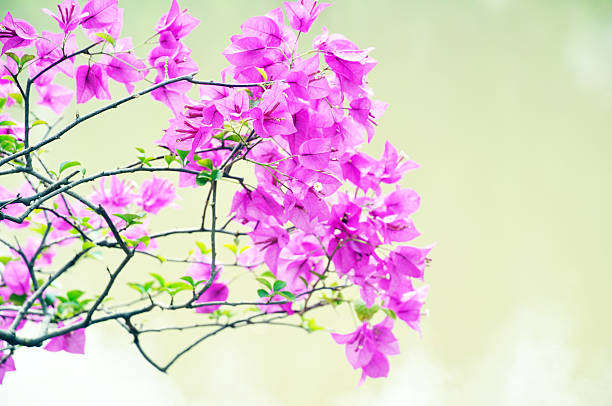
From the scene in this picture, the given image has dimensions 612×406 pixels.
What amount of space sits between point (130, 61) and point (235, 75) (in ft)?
0.76

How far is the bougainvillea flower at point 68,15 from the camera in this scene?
31.0 inches

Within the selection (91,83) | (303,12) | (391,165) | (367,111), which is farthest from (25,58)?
(391,165)

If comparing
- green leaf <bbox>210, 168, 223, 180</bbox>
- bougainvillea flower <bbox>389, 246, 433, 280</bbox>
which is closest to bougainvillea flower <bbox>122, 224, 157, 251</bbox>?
green leaf <bbox>210, 168, 223, 180</bbox>

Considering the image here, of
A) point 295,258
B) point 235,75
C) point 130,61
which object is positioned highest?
point 130,61

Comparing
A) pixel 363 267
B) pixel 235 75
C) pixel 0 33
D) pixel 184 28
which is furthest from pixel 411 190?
pixel 0 33

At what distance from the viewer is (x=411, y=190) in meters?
1.01

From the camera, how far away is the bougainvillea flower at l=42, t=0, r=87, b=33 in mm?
788

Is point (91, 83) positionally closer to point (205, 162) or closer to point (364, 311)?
point (205, 162)

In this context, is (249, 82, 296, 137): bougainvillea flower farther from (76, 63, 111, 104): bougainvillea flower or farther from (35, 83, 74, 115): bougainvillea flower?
(35, 83, 74, 115): bougainvillea flower

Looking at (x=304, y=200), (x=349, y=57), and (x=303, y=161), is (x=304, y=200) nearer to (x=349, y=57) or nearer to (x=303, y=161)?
(x=303, y=161)

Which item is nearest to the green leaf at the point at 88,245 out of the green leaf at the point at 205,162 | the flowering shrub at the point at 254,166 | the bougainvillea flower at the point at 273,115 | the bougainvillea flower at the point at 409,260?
the flowering shrub at the point at 254,166

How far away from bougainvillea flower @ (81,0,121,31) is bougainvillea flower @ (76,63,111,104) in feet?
0.36

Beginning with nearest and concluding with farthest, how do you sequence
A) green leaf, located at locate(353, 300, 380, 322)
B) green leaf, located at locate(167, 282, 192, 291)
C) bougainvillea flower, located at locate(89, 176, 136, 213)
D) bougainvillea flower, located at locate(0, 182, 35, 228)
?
green leaf, located at locate(167, 282, 192, 291) → green leaf, located at locate(353, 300, 380, 322) → bougainvillea flower, located at locate(0, 182, 35, 228) → bougainvillea flower, located at locate(89, 176, 136, 213)

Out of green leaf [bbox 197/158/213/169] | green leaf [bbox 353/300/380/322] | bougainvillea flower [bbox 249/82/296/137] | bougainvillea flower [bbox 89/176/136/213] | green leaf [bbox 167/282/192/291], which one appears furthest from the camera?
bougainvillea flower [bbox 89/176/136/213]
